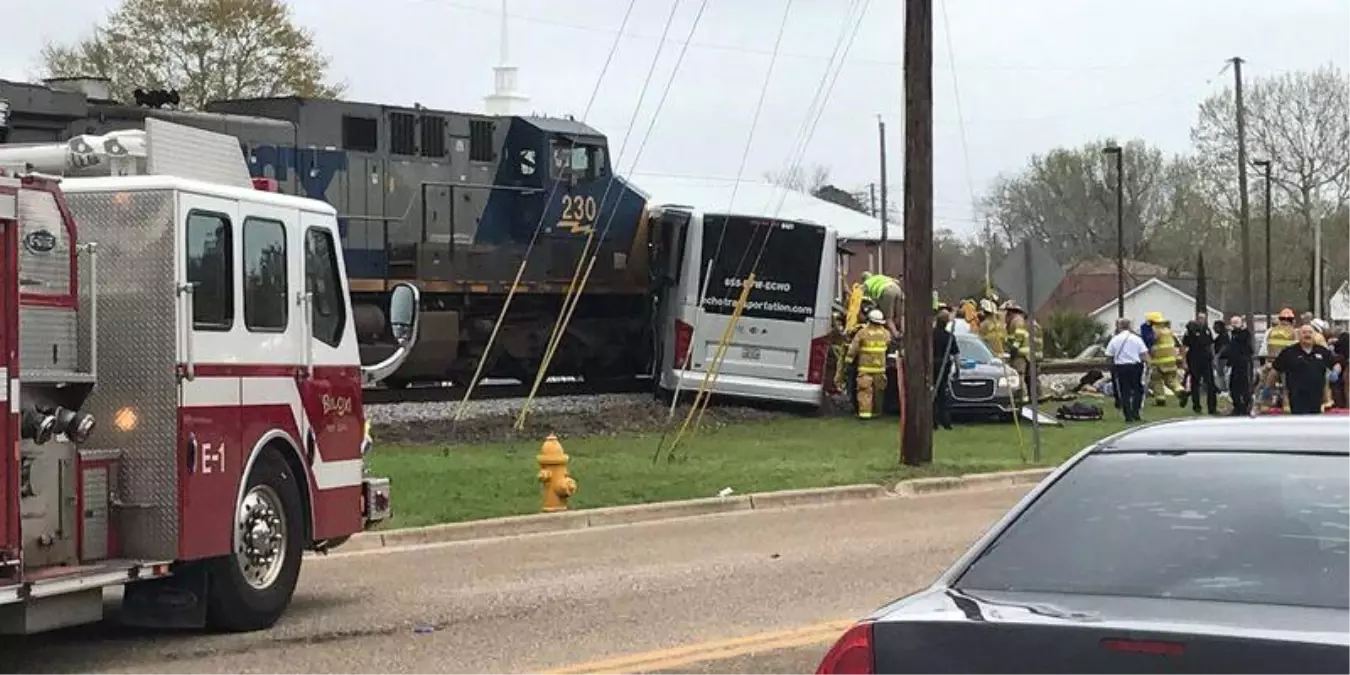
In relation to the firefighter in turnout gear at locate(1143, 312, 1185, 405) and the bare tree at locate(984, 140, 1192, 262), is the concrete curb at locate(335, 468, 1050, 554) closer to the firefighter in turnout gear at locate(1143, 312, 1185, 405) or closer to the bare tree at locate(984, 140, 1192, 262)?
the firefighter in turnout gear at locate(1143, 312, 1185, 405)

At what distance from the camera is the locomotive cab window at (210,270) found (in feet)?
30.5

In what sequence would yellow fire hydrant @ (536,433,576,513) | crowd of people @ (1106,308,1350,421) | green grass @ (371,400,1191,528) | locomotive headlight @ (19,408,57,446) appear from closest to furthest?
locomotive headlight @ (19,408,57,446) → yellow fire hydrant @ (536,433,576,513) → green grass @ (371,400,1191,528) → crowd of people @ (1106,308,1350,421)

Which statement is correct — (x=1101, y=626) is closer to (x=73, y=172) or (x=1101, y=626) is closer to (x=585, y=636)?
(x=585, y=636)

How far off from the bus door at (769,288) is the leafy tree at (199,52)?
2654 cm

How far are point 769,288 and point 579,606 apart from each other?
1743cm

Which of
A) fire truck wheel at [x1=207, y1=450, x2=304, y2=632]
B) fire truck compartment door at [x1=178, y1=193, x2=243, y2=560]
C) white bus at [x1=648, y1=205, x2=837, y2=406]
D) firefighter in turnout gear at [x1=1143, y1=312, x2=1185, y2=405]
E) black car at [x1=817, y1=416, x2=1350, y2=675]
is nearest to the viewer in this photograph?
black car at [x1=817, y1=416, x2=1350, y2=675]

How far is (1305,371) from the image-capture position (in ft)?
66.0

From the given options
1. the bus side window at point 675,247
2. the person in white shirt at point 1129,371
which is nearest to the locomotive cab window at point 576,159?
the bus side window at point 675,247

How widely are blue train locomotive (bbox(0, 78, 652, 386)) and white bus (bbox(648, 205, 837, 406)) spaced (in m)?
0.83

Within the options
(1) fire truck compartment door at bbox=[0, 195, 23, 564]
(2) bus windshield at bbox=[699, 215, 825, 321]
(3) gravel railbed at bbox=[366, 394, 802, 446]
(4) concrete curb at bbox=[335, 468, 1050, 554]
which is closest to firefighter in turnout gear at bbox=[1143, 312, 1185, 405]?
(2) bus windshield at bbox=[699, 215, 825, 321]

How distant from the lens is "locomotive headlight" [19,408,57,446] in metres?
8.37

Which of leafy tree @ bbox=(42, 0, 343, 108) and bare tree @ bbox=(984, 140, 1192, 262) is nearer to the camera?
leafy tree @ bbox=(42, 0, 343, 108)

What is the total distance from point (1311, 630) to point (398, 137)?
21.9 metres

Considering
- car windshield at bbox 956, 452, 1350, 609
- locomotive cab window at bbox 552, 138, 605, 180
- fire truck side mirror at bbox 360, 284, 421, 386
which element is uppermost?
locomotive cab window at bbox 552, 138, 605, 180
